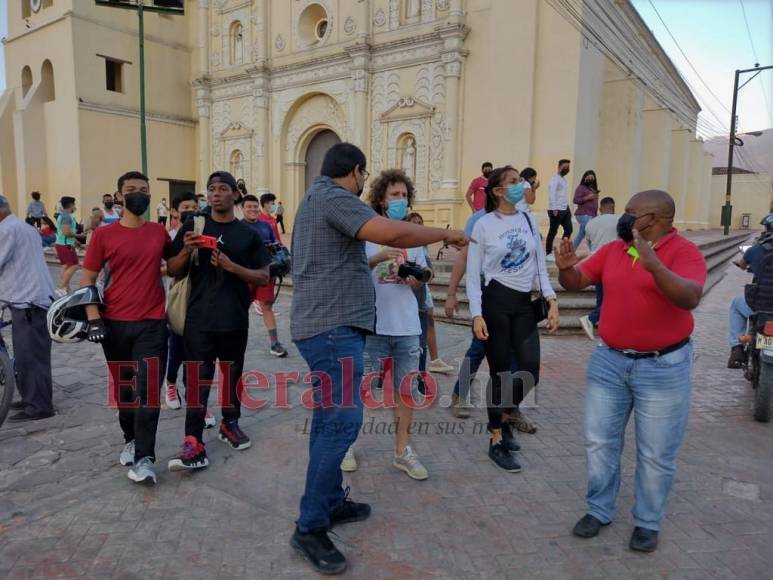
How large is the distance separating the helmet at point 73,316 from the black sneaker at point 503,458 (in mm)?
2773

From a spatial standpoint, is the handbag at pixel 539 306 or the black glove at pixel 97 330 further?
the handbag at pixel 539 306

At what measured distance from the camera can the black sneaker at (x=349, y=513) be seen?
3.01 meters

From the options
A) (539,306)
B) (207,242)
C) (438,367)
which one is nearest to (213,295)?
(207,242)

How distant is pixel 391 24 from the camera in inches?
687

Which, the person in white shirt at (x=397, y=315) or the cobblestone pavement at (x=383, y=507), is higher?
the person in white shirt at (x=397, y=315)

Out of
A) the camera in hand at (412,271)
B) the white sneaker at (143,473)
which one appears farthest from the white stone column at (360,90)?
the white sneaker at (143,473)

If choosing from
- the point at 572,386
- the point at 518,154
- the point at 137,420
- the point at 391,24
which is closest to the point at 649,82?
the point at 518,154

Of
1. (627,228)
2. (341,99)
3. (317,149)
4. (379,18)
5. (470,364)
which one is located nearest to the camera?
(627,228)

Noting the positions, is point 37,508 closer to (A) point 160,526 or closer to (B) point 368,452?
(A) point 160,526

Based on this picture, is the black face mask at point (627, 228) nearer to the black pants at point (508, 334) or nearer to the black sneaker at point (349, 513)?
the black pants at point (508, 334)

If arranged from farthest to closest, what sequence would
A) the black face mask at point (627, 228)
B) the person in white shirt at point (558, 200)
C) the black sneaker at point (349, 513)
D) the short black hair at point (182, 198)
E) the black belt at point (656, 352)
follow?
the person in white shirt at point (558, 200)
the short black hair at point (182, 198)
the black sneaker at point (349, 513)
the black belt at point (656, 352)
the black face mask at point (627, 228)

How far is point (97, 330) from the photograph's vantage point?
131 inches

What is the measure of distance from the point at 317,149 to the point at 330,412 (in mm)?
19365

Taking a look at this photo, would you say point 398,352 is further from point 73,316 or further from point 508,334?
point 73,316
